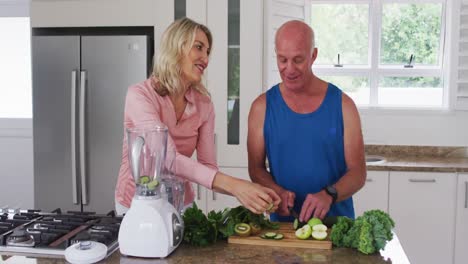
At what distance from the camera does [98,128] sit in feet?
11.6

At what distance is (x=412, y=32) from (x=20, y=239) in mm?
3341

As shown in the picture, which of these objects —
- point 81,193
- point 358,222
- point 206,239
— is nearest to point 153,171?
point 206,239

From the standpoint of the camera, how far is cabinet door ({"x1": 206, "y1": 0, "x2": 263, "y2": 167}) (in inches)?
137

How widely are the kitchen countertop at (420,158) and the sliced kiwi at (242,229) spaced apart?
1.90 meters

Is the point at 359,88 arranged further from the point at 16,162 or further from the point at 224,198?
the point at 16,162

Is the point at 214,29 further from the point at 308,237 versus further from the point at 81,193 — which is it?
the point at 308,237

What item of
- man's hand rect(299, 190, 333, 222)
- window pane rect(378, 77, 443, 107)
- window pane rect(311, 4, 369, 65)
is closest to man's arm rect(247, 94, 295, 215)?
man's hand rect(299, 190, 333, 222)

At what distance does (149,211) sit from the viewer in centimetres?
155

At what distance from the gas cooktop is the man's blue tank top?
2.21 feet

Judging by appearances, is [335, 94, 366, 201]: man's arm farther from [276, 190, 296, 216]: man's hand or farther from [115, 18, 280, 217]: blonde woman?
[115, 18, 280, 217]: blonde woman

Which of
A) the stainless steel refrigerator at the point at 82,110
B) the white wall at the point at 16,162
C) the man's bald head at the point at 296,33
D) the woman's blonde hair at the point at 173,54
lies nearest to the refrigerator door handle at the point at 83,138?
the stainless steel refrigerator at the point at 82,110

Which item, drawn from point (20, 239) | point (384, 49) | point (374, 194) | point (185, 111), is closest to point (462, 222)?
point (374, 194)

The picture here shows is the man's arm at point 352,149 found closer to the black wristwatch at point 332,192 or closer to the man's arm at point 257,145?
the black wristwatch at point 332,192

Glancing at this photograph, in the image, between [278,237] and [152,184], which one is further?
[278,237]
